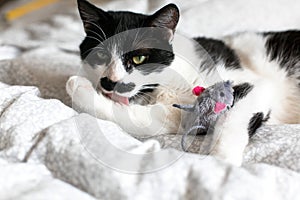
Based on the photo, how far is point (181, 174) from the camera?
33.5 inches

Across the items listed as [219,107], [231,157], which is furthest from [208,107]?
[231,157]

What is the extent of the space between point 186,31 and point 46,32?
577 mm

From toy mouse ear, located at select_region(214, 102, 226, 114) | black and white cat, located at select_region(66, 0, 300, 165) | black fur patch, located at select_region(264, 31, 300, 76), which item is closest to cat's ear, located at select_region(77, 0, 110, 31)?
black and white cat, located at select_region(66, 0, 300, 165)

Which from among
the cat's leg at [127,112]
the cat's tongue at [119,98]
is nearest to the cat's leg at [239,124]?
the cat's leg at [127,112]

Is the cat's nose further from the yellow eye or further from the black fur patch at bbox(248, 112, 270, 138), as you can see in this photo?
the black fur patch at bbox(248, 112, 270, 138)

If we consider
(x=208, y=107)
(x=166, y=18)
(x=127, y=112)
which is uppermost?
(x=166, y=18)

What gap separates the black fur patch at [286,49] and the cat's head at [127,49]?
39 centimetres

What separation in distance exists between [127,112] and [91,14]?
29 cm

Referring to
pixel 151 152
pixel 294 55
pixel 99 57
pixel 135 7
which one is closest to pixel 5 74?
pixel 99 57

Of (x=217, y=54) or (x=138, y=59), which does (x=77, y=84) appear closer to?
(x=138, y=59)

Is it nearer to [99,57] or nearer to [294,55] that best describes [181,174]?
[99,57]

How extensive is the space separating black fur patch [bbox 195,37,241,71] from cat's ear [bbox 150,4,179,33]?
18 cm

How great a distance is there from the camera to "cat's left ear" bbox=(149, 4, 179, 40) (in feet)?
3.79

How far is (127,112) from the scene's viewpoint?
116 centimetres
